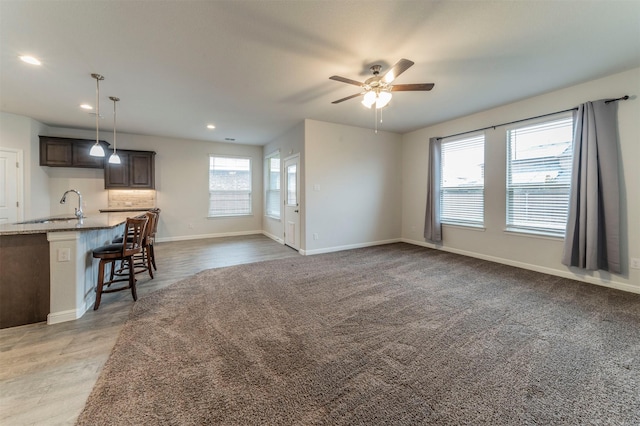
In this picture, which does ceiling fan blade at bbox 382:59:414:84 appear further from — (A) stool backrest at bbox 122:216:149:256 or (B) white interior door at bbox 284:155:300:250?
(A) stool backrest at bbox 122:216:149:256

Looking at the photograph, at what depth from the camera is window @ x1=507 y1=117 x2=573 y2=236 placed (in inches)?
143

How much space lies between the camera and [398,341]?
6.85ft

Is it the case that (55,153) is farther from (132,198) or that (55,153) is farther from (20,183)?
(132,198)

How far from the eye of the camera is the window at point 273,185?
6.55 metres

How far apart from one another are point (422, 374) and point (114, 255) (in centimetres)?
330

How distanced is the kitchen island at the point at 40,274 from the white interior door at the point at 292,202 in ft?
11.0

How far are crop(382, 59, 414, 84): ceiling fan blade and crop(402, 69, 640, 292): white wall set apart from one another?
2.96 metres

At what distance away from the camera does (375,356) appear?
189cm

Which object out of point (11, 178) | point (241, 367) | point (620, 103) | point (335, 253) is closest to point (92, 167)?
point (11, 178)

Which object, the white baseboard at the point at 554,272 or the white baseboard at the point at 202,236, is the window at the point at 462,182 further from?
the white baseboard at the point at 202,236

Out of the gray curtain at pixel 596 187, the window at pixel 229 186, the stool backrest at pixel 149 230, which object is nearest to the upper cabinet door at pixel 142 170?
the window at pixel 229 186

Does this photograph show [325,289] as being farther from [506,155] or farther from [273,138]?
[273,138]

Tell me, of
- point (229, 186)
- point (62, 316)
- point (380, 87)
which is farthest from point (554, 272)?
point (229, 186)

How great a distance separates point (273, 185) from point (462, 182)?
4.70 m
